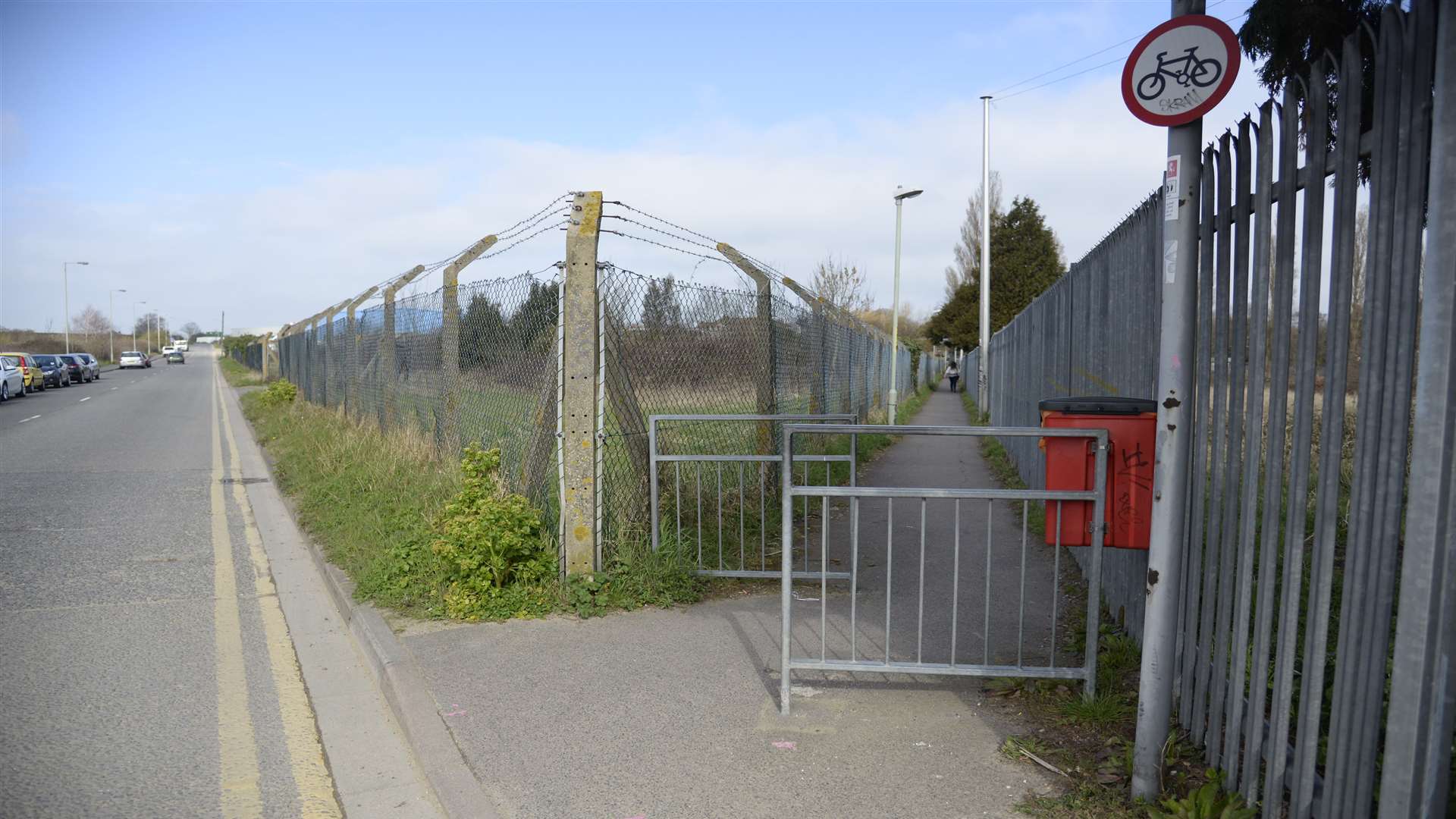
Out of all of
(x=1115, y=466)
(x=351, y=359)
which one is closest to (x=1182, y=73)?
(x=1115, y=466)

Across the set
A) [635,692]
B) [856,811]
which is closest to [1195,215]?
[856,811]

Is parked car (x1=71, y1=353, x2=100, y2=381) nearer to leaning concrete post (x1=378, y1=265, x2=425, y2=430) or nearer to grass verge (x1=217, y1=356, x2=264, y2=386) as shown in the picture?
grass verge (x1=217, y1=356, x2=264, y2=386)

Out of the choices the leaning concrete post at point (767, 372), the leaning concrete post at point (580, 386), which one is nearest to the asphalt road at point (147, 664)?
the leaning concrete post at point (580, 386)

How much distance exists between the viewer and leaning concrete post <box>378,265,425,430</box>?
11.9 m

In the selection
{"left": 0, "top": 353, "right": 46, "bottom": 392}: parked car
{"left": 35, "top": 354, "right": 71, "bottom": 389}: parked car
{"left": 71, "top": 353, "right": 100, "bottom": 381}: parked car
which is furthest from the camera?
{"left": 71, "top": 353, "right": 100, "bottom": 381}: parked car

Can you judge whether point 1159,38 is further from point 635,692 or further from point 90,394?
point 90,394

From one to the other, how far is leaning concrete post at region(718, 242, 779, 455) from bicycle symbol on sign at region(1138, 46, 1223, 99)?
503 centimetres

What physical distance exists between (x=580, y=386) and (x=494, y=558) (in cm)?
117

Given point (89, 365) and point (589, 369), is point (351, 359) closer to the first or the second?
point (589, 369)

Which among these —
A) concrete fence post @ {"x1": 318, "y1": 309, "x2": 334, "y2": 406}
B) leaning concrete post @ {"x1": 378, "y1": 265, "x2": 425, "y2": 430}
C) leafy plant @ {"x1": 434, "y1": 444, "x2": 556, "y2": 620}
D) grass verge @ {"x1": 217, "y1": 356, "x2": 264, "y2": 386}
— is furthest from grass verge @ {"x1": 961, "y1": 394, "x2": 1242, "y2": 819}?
grass verge @ {"x1": 217, "y1": 356, "x2": 264, "y2": 386}

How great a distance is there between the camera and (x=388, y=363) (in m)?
12.3

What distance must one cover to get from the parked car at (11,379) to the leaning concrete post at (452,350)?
25884mm

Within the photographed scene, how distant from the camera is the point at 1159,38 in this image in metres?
3.22

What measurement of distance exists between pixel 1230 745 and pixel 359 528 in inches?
257
